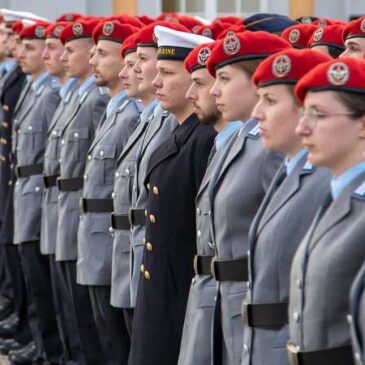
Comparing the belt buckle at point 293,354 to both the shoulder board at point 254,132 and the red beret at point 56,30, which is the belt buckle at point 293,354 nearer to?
the shoulder board at point 254,132

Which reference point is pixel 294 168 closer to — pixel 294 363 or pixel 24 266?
pixel 294 363

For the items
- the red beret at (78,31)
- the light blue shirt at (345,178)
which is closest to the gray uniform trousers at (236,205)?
the light blue shirt at (345,178)

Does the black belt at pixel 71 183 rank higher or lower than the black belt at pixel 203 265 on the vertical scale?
lower

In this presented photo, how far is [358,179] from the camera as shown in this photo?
4832 millimetres

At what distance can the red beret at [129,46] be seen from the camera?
8.00m

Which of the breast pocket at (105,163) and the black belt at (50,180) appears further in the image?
the black belt at (50,180)

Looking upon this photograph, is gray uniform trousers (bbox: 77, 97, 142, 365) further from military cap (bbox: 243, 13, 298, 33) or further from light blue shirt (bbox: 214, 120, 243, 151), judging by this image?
light blue shirt (bbox: 214, 120, 243, 151)

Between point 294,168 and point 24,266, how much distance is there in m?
4.95

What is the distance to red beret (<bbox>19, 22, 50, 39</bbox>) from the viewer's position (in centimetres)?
1060

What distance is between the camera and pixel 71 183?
9000mm

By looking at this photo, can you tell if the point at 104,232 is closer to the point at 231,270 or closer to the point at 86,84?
the point at 86,84

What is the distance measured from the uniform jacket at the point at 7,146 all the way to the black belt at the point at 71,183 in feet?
5.85

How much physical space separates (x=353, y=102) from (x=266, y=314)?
0.93 metres

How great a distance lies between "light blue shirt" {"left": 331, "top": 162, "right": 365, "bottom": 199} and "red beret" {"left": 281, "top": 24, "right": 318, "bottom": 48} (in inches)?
106
